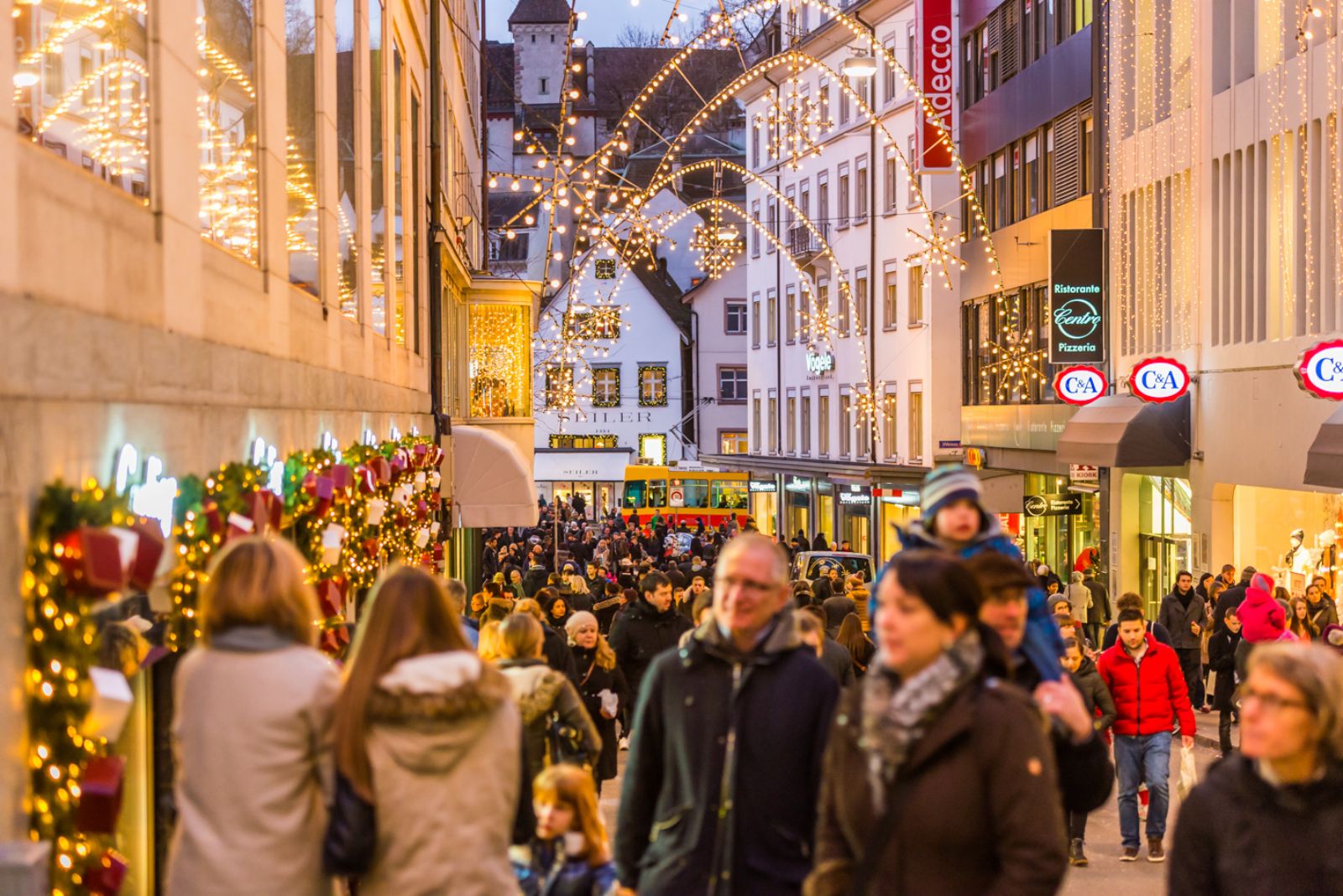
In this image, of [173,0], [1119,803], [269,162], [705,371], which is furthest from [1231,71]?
[705,371]

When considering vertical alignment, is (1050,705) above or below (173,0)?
below

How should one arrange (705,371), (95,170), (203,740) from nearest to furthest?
(203,740)
(95,170)
(705,371)

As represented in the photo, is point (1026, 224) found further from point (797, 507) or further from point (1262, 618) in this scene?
point (1262, 618)

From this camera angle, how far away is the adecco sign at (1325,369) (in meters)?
20.8

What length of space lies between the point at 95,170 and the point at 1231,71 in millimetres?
22243

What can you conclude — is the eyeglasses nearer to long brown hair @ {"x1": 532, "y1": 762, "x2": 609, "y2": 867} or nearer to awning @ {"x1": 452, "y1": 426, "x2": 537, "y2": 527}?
long brown hair @ {"x1": 532, "y1": 762, "x2": 609, "y2": 867}

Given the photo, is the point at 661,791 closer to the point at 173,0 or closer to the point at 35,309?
the point at 35,309

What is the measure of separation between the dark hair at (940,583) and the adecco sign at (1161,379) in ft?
81.7

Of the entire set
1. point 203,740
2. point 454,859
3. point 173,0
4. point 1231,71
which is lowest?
point 454,859

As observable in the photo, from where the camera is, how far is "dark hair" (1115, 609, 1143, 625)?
12.4m

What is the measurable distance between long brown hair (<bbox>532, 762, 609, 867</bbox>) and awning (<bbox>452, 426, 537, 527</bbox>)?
21268 millimetres

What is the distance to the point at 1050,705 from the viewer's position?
17.6 ft

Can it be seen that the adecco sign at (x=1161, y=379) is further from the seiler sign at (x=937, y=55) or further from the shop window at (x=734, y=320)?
the shop window at (x=734, y=320)

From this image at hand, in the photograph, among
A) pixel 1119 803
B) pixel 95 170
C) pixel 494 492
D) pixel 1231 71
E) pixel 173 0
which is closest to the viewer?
pixel 95 170
